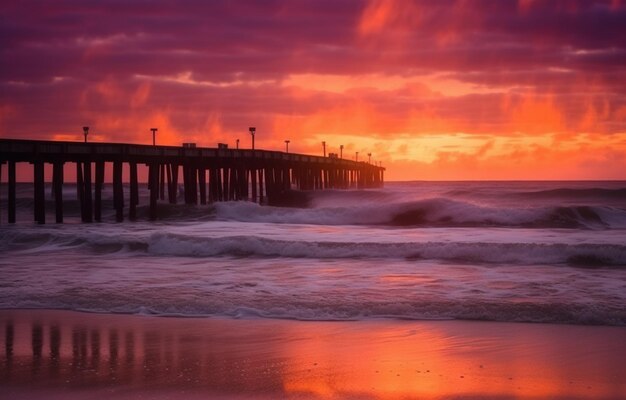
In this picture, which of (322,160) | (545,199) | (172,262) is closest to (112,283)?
(172,262)

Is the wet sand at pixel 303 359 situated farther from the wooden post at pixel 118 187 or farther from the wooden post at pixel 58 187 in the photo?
the wooden post at pixel 118 187

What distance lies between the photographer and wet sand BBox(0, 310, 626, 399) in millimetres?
6512

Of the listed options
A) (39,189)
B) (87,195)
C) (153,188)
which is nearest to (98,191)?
(87,195)

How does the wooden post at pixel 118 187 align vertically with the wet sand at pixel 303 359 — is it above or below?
above

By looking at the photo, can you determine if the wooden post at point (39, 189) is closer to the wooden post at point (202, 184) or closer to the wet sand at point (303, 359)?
the wooden post at point (202, 184)

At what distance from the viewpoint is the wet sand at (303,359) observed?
6.51 m

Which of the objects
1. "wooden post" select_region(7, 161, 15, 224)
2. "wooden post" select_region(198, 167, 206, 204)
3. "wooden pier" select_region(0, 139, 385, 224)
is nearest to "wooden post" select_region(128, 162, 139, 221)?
"wooden pier" select_region(0, 139, 385, 224)

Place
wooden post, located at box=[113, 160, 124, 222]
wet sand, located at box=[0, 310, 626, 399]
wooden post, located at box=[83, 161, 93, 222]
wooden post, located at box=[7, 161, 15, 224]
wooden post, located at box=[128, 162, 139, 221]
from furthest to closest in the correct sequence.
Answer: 1. wooden post, located at box=[128, 162, 139, 221]
2. wooden post, located at box=[113, 160, 124, 222]
3. wooden post, located at box=[83, 161, 93, 222]
4. wooden post, located at box=[7, 161, 15, 224]
5. wet sand, located at box=[0, 310, 626, 399]

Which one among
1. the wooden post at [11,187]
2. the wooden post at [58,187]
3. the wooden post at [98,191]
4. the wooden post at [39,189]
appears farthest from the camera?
the wooden post at [98,191]

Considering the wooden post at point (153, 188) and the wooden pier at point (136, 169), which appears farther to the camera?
the wooden post at point (153, 188)

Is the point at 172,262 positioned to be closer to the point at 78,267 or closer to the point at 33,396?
the point at 78,267

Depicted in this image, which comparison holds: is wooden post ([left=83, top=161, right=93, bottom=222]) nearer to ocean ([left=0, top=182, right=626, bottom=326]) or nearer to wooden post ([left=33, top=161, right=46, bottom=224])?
wooden post ([left=33, top=161, right=46, bottom=224])

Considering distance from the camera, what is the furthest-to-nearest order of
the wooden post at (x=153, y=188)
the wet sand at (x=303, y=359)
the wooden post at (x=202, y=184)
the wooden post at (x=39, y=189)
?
1. the wooden post at (x=202, y=184)
2. the wooden post at (x=153, y=188)
3. the wooden post at (x=39, y=189)
4. the wet sand at (x=303, y=359)

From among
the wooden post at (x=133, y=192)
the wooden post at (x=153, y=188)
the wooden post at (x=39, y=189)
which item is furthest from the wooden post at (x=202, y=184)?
the wooden post at (x=39, y=189)
